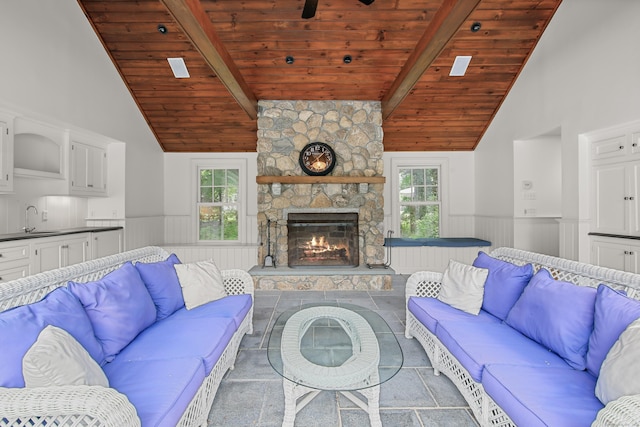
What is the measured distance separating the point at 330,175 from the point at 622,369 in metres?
3.91

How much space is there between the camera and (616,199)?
3299mm

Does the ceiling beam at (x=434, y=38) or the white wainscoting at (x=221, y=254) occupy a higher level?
the ceiling beam at (x=434, y=38)

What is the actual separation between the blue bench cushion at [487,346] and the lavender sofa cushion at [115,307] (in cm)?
196

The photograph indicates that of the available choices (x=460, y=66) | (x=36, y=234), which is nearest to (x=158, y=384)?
(x=36, y=234)

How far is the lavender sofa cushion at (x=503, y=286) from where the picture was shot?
7.02 feet

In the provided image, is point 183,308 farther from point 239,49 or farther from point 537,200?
point 537,200

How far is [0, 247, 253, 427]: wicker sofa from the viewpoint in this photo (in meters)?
0.94

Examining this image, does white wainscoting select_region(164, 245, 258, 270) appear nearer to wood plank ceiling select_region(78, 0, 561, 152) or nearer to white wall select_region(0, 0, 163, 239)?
white wall select_region(0, 0, 163, 239)

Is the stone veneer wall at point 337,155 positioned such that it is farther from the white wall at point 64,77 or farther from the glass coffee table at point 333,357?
the glass coffee table at point 333,357

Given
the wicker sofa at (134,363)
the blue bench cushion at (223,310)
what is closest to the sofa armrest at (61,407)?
the wicker sofa at (134,363)

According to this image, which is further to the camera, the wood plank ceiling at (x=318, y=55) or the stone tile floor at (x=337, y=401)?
the wood plank ceiling at (x=318, y=55)

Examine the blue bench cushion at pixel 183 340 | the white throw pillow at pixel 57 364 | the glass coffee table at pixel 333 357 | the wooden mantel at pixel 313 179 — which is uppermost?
the wooden mantel at pixel 313 179

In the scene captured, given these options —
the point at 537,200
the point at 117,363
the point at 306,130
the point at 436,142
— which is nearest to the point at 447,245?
the point at 537,200

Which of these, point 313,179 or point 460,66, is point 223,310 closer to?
point 313,179
